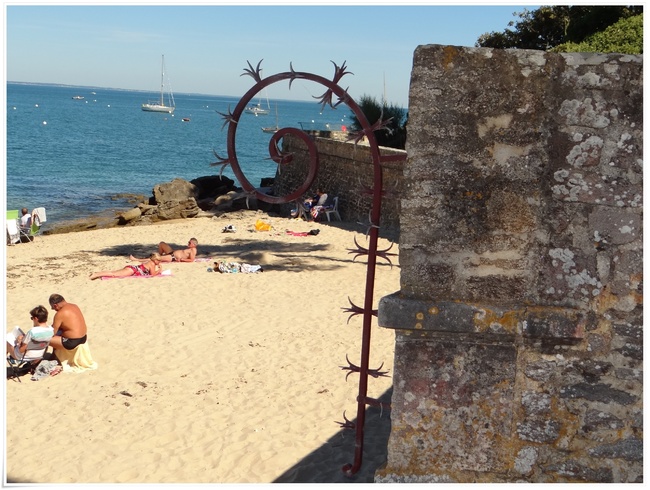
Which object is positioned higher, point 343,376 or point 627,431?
point 627,431

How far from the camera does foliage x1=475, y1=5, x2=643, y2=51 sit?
870 inches

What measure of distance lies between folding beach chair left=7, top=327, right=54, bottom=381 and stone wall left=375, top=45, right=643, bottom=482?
638 centimetres

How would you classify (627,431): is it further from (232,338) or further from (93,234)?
(93,234)

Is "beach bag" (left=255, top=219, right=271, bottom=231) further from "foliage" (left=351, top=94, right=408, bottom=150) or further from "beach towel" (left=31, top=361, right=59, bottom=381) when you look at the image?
"beach towel" (left=31, top=361, right=59, bottom=381)

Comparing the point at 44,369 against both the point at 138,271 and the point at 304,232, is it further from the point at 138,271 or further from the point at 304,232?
the point at 304,232

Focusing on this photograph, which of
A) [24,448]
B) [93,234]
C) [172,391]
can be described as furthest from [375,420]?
[93,234]

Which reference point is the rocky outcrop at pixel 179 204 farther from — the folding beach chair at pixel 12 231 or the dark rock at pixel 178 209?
the folding beach chair at pixel 12 231

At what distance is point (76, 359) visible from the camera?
8.78m

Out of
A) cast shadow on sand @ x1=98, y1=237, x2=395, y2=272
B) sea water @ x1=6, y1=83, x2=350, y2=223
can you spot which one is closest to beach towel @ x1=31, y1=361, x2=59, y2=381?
sea water @ x1=6, y1=83, x2=350, y2=223

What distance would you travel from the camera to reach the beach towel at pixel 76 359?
8.76 metres

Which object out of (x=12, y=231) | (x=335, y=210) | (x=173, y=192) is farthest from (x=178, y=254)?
(x=173, y=192)

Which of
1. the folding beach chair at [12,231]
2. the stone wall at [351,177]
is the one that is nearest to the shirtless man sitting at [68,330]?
the stone wall at [351,177]

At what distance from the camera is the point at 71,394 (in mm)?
8070

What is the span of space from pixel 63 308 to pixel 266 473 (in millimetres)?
4119
